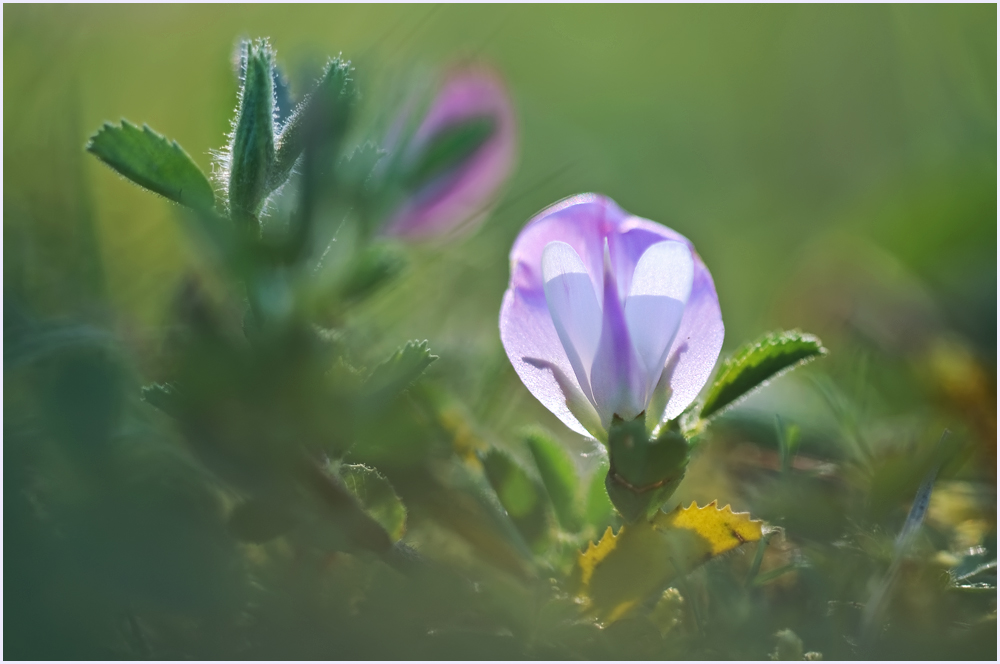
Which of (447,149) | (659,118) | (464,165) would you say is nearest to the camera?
(447,149)

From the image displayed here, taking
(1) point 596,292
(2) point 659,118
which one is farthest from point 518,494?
(2) point 659,118

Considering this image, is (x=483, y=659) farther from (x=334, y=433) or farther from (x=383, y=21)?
(x=383, y=21)

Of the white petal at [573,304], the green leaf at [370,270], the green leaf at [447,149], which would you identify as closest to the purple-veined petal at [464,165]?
the green leaf at [447,149]

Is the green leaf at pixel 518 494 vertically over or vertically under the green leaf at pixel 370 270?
→ under

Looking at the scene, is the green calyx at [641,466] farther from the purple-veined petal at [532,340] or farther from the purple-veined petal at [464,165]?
the purple-veined petal at [464,165]

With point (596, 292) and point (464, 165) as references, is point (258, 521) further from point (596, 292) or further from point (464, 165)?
point (464, 165)

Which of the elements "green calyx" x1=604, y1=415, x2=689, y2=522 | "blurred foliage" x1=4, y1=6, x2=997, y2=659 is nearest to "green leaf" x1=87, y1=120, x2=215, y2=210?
"blurred foliage" x1=4, y1=6, x2=997, y2=659
